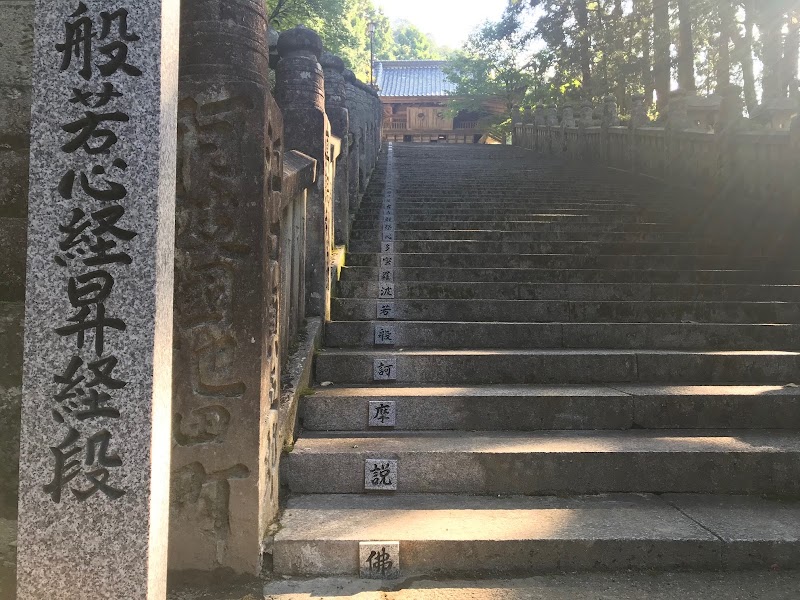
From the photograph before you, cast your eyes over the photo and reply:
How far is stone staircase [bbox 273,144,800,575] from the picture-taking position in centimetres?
273

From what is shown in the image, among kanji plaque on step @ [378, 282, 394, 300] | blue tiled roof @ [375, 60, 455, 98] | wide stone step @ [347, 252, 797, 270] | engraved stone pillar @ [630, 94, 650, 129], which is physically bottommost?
kanji plaque on step @ [378, 282, 394, 300]

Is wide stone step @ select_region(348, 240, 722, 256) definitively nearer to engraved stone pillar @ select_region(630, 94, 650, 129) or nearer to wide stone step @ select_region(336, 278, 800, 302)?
wide stone step @ select_region(336, 278, 800, 302)

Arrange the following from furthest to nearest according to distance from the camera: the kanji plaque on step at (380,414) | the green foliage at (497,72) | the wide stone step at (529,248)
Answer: the green foliage at (497,72)
the wide stone step at (529,248)
the kanji plaque on step at (380,414)

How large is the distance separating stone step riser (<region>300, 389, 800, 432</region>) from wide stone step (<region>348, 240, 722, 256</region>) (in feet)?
8.45

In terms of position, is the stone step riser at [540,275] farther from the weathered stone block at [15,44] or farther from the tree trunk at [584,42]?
the tree trunk at [584,42]

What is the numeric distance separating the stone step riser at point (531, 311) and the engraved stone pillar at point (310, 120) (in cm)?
54

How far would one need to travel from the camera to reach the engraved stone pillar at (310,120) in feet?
12.7

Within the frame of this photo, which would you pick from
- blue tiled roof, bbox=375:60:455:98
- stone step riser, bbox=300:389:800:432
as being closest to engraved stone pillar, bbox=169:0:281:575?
stone step riser, bbox=300:389:800:432

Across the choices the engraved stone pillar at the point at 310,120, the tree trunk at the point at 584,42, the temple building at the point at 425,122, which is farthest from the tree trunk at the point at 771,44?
the temple building at the point at 425,122

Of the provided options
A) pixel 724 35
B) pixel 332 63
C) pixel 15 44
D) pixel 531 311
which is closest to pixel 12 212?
pixel 15 44

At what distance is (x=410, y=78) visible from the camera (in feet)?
123

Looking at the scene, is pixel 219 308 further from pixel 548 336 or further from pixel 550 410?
pixel 548 336

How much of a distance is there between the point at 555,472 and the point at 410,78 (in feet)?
122

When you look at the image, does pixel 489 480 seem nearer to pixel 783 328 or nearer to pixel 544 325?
pixel 544 325
